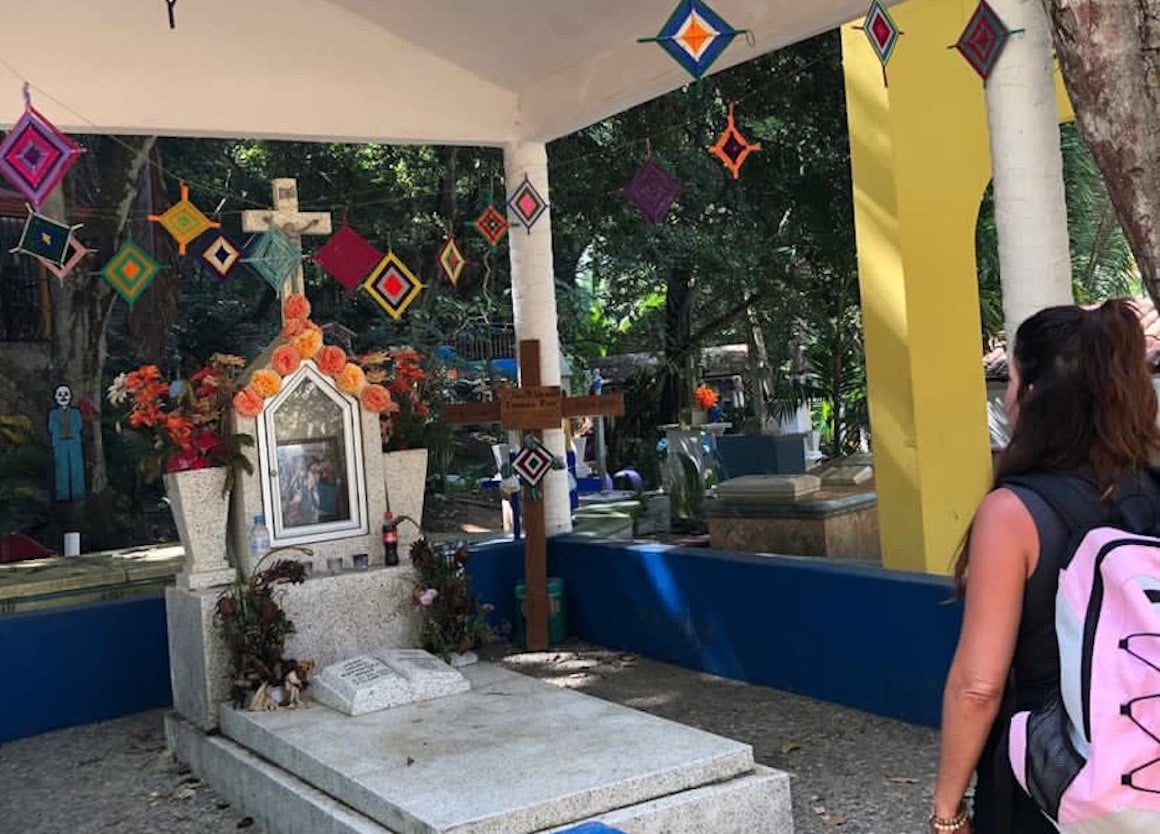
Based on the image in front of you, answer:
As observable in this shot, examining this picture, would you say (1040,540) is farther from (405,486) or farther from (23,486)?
(23,486)

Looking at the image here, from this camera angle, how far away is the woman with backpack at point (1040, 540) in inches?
70.9

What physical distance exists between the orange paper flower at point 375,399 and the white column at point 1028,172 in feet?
10.5

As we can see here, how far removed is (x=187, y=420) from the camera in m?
5.91

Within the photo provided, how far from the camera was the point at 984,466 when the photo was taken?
7113 mm

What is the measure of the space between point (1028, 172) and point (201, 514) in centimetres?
415

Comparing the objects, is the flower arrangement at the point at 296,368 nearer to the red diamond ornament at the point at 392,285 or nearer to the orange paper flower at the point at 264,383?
the orange paper flower at the point at 264,383

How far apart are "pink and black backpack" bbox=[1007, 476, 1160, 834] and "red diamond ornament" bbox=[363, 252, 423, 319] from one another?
706 cm

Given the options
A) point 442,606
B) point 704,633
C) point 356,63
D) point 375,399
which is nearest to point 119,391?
point 375,399

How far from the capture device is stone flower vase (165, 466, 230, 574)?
19.2 feet

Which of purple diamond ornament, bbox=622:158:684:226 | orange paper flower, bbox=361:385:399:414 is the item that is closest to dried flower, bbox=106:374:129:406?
orange paper flower, bbox=361:385:399:414

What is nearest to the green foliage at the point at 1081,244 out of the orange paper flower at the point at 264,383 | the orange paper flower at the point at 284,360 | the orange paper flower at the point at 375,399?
the orange paper flower at the point at 375,399

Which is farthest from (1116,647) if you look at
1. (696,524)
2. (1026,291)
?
(696,524)

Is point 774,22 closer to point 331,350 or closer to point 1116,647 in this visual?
point 331,350

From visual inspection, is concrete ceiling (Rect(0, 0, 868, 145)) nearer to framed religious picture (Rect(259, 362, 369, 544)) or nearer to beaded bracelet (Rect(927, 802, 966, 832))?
framed religious picture (Rect(259, 362, 369, 544))
